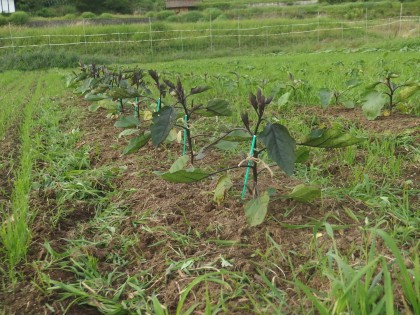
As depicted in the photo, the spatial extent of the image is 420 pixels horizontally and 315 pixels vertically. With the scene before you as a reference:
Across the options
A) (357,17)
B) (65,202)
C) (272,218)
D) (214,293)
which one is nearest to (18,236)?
(65,202)

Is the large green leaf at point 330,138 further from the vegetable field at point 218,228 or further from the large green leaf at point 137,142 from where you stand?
the large green leaf at point 137,142

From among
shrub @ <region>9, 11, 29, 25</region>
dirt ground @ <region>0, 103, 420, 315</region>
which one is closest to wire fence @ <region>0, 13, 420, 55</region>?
shrub @ <region>9, 11, 29, 25</region>

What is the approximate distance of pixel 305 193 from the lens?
1.58 meters

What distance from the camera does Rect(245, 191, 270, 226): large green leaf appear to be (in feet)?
4.67

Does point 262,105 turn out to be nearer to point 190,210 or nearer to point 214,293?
point 190,210

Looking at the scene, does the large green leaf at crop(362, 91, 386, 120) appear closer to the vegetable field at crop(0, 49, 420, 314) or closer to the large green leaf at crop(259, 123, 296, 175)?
the vegetable field at crop(0, 49, 420, 314)

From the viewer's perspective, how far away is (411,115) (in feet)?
10.6

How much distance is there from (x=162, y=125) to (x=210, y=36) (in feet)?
63.2

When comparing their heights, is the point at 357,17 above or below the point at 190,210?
above

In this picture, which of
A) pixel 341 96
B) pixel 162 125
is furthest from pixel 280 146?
pixel 341 96

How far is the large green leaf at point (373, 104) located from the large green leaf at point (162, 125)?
1.76 m

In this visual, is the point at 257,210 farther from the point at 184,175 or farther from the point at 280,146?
the point at 184,175

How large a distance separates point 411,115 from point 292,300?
102 inches

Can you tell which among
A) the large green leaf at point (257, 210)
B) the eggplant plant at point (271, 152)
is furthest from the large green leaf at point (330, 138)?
the large green leaf at point (257, 210)
